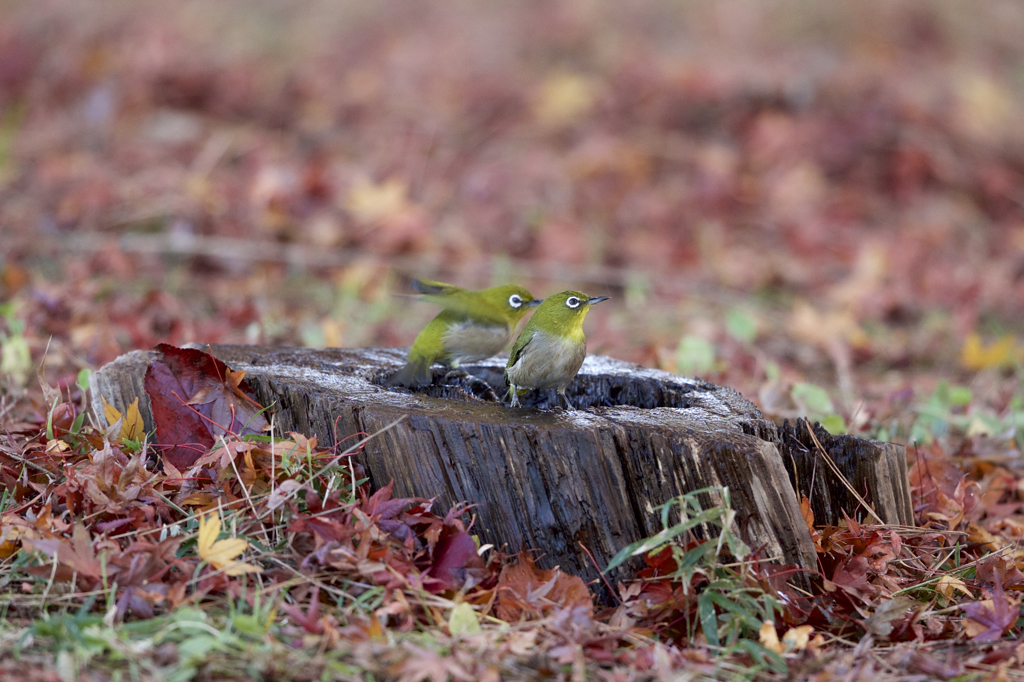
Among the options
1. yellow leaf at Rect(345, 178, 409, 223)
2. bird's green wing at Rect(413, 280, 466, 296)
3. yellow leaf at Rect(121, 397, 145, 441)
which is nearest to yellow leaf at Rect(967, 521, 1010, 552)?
bird's green wing at Rect(413, 280, 466, 296)

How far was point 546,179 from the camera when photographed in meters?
10.2

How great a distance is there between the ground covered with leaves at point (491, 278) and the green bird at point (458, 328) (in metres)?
0.65

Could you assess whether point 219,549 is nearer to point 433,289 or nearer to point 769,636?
point 433,289

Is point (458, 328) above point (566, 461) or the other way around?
above

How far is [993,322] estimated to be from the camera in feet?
26.6

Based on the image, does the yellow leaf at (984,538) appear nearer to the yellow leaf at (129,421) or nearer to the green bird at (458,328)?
the green bird at (458,328)

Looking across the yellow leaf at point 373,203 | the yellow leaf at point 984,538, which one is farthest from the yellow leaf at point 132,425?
the yellow leaf at point 373,203

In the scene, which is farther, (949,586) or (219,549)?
(949,586)

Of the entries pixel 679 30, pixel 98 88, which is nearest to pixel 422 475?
pixel 98 88

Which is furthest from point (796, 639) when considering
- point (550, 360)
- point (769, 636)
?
point (550, 360)

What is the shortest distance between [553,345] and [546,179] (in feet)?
22.5

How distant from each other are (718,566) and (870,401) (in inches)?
127

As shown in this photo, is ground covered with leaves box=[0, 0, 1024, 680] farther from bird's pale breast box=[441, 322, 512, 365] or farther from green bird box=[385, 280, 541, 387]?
bird's pale breast box=[441, 322, 512, 365]

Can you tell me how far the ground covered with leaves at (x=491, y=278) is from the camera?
2.95 m
